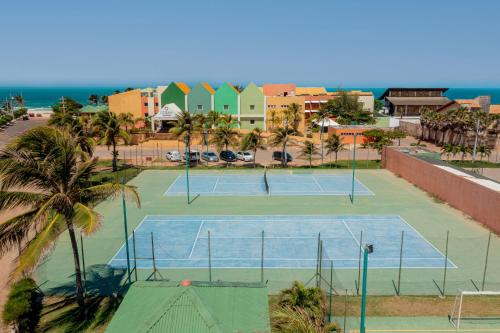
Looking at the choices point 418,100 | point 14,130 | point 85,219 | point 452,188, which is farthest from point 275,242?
point 418,100

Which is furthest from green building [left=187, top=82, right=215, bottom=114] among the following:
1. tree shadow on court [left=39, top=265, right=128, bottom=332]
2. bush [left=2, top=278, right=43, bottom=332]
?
bush [left=2, top=278, right=43, bottom=332]

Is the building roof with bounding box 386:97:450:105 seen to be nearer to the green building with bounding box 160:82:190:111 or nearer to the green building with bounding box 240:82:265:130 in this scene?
the green building with bounding box 240:82:265:130

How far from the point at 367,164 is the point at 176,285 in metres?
36.9

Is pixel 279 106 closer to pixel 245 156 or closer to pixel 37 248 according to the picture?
pixel 245 156

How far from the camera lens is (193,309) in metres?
12.5

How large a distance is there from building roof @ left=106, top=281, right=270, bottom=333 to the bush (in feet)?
15.3

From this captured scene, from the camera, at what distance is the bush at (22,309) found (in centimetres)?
1524

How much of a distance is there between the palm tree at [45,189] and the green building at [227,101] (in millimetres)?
54331

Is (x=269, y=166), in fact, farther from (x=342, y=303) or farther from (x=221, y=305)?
(x=221, y=305)

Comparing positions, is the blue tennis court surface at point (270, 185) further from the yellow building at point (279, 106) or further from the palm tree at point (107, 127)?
the yellow building at point (279, 106)

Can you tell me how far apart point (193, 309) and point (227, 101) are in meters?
58.7

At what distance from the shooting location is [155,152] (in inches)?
2265

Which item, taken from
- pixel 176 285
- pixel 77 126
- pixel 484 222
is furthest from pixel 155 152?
pixel 176 285

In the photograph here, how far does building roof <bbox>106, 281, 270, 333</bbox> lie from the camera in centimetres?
1219
